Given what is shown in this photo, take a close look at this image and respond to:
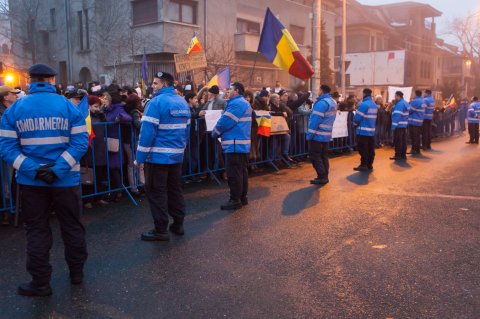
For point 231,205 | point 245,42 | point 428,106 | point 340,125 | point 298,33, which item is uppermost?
point 298,33

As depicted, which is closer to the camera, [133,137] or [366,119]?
[133,137]

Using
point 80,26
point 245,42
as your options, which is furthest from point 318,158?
point 80,26

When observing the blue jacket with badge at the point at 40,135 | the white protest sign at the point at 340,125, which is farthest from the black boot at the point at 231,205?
the white protest sign at the point at 340,125

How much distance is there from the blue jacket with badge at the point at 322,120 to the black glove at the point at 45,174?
5.87 meters

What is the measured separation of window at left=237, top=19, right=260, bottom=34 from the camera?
93.2 ft

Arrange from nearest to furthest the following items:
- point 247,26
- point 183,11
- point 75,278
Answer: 1. point 75,278
2. point 183,11
3. point 247,26

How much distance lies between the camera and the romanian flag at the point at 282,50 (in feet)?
33.4

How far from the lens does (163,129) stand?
5305 mm

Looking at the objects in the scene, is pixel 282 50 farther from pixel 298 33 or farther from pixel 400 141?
pixel 298 33

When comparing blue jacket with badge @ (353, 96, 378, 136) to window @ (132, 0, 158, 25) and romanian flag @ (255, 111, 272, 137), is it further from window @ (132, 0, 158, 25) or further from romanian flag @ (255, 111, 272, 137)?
window @ (132, 0, 158, 25)

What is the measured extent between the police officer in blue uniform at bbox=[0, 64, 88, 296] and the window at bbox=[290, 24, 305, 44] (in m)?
30.0

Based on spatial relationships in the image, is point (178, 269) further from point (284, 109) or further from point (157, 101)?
point (284, 109)

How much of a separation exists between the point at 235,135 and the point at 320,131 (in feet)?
8.73

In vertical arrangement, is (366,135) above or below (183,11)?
below
